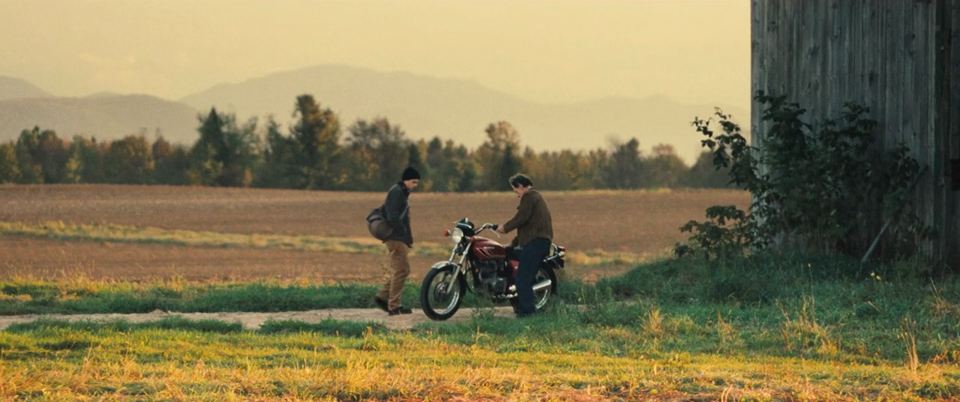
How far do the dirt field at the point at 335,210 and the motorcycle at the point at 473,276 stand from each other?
71.2ft

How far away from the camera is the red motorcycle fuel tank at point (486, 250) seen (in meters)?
16.5

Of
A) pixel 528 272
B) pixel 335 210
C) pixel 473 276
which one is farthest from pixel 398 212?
pixel 335 210

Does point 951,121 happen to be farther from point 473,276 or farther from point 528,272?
point 473,276

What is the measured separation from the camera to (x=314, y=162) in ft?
230

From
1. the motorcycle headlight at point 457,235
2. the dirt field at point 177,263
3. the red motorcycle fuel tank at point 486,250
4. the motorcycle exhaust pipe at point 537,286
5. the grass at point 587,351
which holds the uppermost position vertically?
the motorcycle headlight at point 457,235

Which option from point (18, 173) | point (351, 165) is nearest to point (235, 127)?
point (351, 165)

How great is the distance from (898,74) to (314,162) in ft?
172

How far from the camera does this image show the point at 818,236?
20094 mm

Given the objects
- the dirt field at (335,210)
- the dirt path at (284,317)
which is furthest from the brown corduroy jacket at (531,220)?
the dirt field at (335,210)

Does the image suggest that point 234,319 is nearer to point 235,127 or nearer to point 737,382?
point 737,382

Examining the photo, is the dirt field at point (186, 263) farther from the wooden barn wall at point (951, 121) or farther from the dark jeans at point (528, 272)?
the dark jeans at point (528, 272)

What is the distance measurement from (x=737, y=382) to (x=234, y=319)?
24.5ft

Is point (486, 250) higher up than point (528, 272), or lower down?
higher up

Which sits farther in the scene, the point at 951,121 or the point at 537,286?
the point at 951,121
